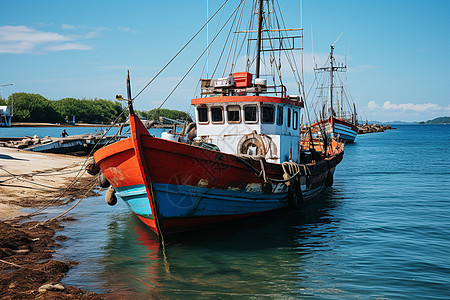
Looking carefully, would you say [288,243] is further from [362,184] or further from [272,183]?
[362,184]

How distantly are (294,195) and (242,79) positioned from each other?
4.65 m

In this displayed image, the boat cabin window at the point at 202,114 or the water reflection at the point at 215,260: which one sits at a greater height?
the boat cabin window at the point at 202,114

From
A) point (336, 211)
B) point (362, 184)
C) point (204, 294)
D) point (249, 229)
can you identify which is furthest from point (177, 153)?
point (362, 184)

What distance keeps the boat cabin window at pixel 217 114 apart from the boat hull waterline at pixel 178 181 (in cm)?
292

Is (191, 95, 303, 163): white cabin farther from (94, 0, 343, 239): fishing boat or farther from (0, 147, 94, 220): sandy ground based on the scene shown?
(0, 147, 94, 220): sandy ground

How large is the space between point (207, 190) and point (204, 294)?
3.46 metres

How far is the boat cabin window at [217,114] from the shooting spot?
14423 millimetres

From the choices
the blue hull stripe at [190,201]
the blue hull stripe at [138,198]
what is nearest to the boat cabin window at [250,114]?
the blue hull stripe at [190,201]

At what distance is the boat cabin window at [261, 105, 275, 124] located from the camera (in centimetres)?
1413

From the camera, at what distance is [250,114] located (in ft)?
46.4

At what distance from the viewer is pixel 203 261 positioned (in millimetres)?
9953

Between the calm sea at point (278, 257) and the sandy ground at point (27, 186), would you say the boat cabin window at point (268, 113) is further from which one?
the sandy ground at point (27, 186)

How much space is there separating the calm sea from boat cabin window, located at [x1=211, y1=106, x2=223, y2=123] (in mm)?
3921

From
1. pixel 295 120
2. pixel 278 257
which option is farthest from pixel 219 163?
pixel 295 120
